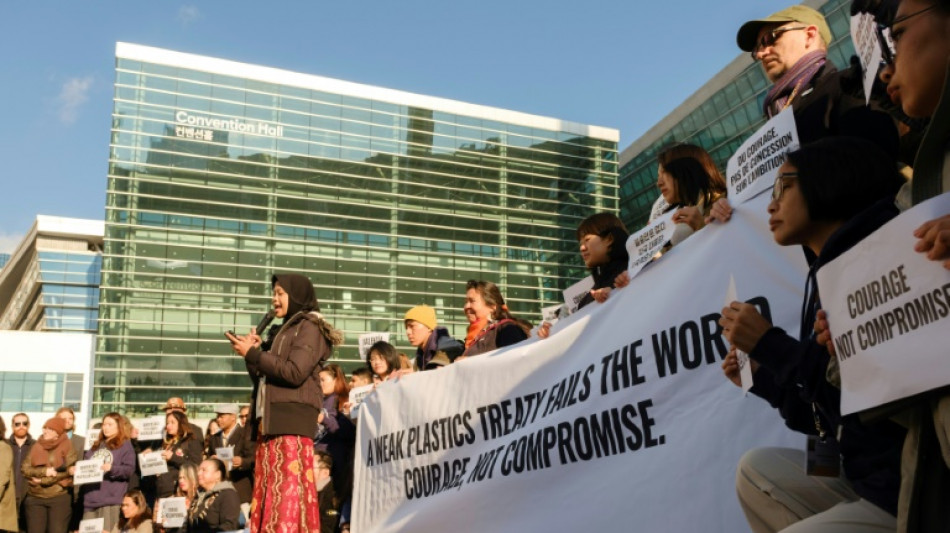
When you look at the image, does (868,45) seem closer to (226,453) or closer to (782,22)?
(782,22)

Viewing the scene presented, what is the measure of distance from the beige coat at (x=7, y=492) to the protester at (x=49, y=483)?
554mm

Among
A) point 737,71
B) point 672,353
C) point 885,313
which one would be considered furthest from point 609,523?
point 737,71

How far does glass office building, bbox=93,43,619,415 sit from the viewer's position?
58.5 metres

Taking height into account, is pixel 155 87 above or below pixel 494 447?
above

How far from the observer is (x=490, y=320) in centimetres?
534

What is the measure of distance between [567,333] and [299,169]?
208ft

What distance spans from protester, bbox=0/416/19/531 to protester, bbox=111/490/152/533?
1.08 metres

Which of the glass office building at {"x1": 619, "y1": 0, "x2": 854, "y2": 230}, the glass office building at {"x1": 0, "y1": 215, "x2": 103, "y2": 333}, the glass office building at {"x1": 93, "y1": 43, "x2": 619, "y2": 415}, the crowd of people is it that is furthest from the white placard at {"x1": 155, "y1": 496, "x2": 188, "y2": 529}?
the glass office building at {"x1": 0, "y1": 215, "x2": 103, "y2": 333}

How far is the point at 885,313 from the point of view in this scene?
1428mm

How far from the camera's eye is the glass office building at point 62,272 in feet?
265

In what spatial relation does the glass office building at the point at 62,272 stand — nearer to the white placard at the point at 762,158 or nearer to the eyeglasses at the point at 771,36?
the eyeglasses at the point at 771,36

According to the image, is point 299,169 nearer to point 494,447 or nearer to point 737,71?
point 737,71

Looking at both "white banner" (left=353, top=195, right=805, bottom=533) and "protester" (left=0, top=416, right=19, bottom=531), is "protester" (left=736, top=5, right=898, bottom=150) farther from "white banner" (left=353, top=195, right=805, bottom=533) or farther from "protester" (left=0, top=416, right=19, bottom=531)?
"protester" (left=0, top=416, right=19, bottom=531)

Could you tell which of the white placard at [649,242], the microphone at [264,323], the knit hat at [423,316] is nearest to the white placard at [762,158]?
the white placard at [649,242]
